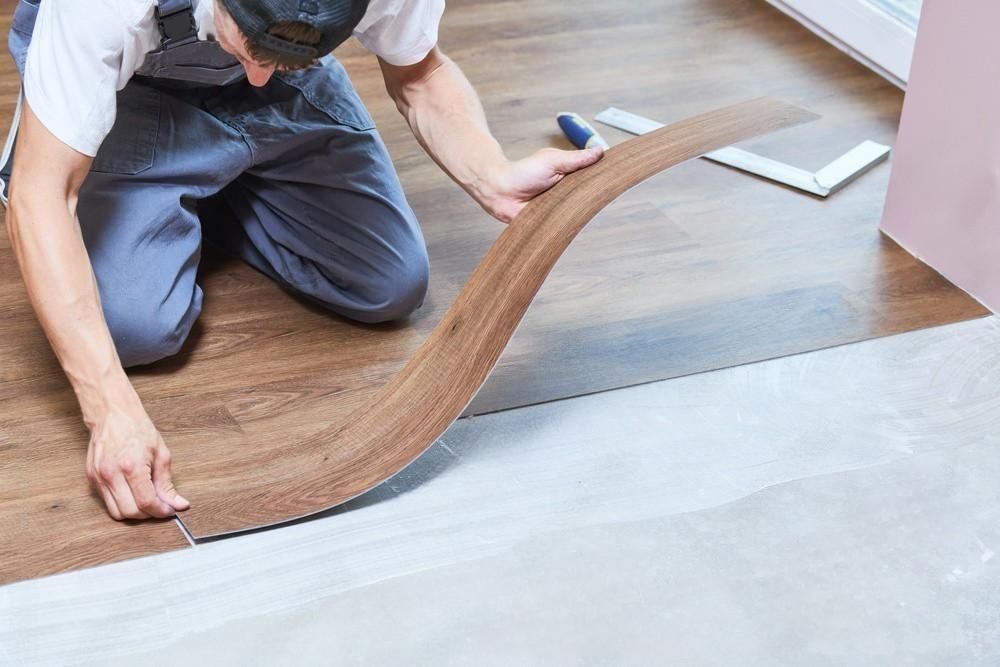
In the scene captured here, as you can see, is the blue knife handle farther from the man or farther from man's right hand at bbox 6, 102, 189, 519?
man's right hand at bbox 6, 102, 189, 519

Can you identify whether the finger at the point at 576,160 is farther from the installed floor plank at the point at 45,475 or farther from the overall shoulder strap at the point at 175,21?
the installed floor plank at the point at 45,475

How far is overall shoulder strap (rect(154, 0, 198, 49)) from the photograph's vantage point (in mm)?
1758

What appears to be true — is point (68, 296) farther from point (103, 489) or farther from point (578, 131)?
point (578, 131)

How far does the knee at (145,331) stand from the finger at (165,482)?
1.18 feet

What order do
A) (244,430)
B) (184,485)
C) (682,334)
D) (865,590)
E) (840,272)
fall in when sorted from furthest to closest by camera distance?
(840,272), (682,334), (244,430), (184,485), (865,590)

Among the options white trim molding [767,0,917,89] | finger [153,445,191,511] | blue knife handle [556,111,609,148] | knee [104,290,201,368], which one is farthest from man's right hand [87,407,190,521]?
white trim molding [767,0,917,89]

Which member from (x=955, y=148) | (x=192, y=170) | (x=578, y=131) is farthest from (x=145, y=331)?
(x=955, y=148)

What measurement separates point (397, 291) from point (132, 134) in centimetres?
53

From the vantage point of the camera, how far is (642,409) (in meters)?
2.04

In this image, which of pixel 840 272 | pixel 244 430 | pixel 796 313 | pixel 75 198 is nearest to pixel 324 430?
pixel 244 430

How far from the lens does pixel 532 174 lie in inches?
77.8

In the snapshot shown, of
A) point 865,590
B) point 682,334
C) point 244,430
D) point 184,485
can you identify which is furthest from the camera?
point 682,334

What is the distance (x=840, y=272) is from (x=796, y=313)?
20cm

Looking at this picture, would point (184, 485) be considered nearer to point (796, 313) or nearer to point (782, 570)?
point (782, 570)
